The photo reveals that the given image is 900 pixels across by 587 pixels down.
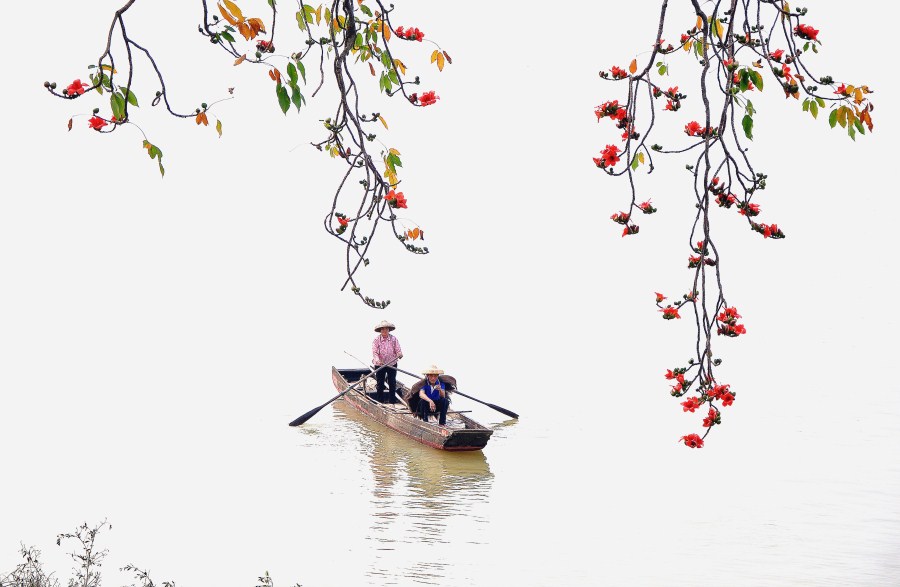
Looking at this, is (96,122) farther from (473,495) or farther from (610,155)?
(473,495)

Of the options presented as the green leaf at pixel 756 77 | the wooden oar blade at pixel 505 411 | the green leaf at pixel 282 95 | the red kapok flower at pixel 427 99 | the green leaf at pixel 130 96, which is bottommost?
the wooden oar blade at pixel 505 411

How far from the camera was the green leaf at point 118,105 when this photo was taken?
4445mm

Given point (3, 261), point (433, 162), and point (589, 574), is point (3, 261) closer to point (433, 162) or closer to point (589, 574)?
point (433, 162)

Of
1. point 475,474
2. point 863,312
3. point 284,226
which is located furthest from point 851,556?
point 284,226

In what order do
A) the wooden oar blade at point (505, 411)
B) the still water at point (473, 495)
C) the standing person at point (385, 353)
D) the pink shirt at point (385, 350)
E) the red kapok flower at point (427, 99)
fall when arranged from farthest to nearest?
the wooden oar blade at point (505, 411), the pink shirt at point (385, 350), the standing person at point (385, 353), the still water at point (473, 495), the red kapok flower at point (427, 99)

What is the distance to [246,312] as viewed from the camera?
98.4ft

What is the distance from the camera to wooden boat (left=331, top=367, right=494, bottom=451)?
597 inches

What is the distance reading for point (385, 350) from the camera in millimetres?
17219

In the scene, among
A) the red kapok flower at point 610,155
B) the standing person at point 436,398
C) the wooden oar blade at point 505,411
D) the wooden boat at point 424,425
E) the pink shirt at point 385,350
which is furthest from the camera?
the wooden oar blade at point 505,411

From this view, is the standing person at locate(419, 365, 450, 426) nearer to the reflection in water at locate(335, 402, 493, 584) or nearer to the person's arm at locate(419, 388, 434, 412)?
the person's arm at locate(419, 388, 434, 412)

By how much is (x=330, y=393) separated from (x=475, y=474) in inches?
256

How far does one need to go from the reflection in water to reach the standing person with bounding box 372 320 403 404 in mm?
720

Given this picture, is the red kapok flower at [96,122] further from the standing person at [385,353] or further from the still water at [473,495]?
the standing person at [385,353]

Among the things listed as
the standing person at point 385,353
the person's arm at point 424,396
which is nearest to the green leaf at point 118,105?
the person's arm at point 424,396
